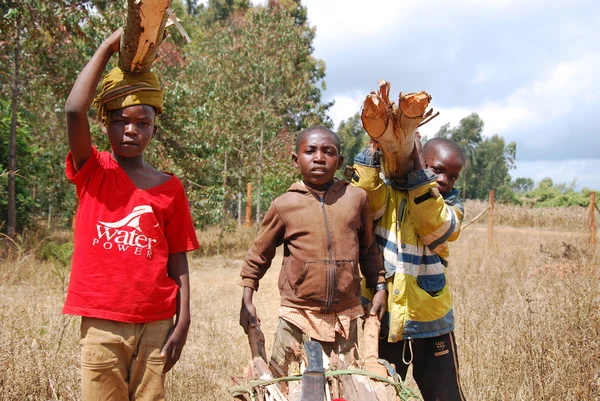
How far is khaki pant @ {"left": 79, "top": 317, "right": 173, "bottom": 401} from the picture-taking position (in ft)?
5.33

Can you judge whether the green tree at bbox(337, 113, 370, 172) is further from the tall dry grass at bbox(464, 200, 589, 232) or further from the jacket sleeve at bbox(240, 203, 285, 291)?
the jacket sleeve at bbox(240, 203, 285, 291)

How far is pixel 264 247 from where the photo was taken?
2.06 meters

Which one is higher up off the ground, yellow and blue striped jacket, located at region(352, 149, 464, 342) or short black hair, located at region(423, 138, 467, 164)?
short black hair, located at region(423, 138, 467, 164)

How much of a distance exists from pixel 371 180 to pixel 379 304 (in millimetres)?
527

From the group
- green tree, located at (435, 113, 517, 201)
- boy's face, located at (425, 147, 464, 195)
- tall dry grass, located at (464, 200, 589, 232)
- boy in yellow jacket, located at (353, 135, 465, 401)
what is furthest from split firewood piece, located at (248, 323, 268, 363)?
green tree, located at (435, 113, 517, 201)

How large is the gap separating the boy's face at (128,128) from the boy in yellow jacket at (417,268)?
0.88 meters

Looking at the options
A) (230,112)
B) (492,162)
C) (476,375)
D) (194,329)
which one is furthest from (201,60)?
(492,162)

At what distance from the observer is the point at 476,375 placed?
2.99 meters

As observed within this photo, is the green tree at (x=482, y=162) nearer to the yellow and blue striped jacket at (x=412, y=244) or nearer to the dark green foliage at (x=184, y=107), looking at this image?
the dark green foliage at (x=184, y=107)

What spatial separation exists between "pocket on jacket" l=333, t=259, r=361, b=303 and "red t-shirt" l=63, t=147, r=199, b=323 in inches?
25.2

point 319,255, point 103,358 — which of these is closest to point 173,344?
point 103,358

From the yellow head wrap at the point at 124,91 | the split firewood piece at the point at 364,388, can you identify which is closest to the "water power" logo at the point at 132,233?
the yellow head wrap at the point at 124,91

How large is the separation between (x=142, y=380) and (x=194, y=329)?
2927mm

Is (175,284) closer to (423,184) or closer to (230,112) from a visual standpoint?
(423,184)
